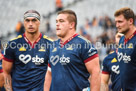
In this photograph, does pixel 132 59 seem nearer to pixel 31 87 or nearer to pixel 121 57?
pixel 121 57

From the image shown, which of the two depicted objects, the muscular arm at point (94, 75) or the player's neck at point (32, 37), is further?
the player's neck at point (32, 37)

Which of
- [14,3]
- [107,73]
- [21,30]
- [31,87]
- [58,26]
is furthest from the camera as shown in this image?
[14,3]

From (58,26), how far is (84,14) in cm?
1285

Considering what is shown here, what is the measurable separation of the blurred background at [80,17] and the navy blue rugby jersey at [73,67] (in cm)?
676

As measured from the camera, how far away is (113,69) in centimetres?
662

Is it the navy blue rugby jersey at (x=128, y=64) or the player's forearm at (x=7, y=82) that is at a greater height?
the navy blue rugby jersey at (x=128, y=64)

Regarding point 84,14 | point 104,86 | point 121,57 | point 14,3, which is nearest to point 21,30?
point 84,14

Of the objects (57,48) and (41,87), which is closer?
(57,48)

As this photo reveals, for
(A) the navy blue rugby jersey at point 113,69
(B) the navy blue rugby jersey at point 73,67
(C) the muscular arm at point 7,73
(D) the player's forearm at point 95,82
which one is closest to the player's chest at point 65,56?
(B) the navy blue rugby jersey at point 73,67

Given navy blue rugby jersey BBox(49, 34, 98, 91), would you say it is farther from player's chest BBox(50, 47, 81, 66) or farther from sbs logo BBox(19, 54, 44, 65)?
sbs logo BBox(19, 54, 44, 65)

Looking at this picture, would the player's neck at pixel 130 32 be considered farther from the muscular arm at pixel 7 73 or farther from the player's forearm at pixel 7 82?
the player's forearm at pixel 7 82

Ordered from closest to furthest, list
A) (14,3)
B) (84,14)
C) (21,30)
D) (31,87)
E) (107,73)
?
(31,87)
(107,73)
(21,30)
(84,14)
(14,3)

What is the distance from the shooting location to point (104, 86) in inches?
269

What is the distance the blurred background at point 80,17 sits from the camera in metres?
13.8
